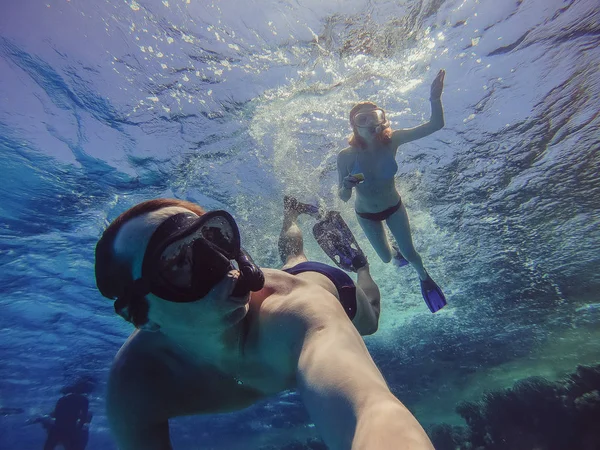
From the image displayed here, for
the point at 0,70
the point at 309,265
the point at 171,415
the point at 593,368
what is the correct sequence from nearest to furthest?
the point at 171,415, the point at 309,265, the point at 0,70, the point at 593,368

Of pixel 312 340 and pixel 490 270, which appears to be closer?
pixel 312 340

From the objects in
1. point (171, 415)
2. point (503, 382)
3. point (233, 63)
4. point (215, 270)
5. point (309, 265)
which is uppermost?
point (233, 63)

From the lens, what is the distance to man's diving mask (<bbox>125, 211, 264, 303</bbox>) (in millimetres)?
2408

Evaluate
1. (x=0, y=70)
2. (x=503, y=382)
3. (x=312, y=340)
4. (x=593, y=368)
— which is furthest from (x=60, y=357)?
(x=503, y=382)

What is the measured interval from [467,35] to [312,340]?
912 cm

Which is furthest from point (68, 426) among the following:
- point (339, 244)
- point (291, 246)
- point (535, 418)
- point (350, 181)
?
point (535, 418)

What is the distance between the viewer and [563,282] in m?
20.1

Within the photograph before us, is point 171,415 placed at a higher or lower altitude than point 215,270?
lower

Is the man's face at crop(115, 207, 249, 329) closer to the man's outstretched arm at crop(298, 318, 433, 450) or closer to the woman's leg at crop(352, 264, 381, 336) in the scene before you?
the man's outstretched arm at crop(298, 318, 433, 450)

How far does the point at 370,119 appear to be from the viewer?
8086 millimetres

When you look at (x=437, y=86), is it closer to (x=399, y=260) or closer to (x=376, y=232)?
(x=376, y=232)

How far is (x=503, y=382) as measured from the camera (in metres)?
36.2

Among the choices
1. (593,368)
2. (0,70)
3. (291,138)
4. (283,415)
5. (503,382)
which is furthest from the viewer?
(503,382)

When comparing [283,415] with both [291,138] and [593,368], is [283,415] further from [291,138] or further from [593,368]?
[291,138]
